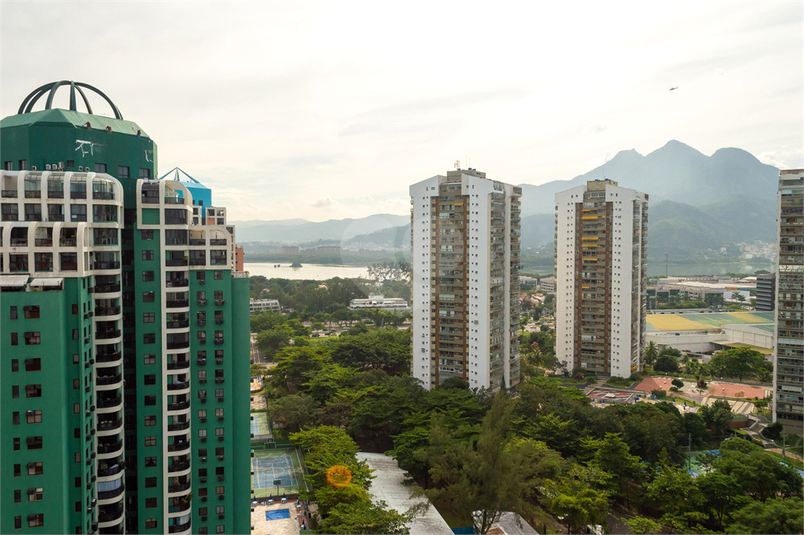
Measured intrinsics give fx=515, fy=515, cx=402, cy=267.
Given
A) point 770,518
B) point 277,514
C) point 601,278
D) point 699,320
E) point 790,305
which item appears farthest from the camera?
point 699,320

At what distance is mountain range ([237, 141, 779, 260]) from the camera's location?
56.3 m

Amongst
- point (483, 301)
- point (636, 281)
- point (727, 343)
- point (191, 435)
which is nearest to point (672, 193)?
point (727, 343)

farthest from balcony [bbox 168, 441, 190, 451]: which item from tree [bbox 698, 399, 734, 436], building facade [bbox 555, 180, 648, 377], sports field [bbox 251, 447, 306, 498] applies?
building facade [bbox 555, 180, 648, 377]

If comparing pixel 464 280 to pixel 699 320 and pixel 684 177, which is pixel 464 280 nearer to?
pixel 699 320

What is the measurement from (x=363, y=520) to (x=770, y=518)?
5.27 meters

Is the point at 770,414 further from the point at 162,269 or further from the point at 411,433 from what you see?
the point at 162,269

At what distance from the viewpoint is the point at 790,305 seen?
470 inches

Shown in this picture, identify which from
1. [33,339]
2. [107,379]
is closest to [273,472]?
[107,379]

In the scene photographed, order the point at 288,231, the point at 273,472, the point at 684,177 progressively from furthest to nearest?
1. the point at 684,177
2. the point at 288,231
3. the point at 273,472

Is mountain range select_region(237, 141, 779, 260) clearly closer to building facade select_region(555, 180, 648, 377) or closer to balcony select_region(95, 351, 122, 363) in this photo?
building facade select_region(555, 180, 648, 377)

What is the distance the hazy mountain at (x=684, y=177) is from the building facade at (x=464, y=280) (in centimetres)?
5463

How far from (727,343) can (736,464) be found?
618 inches

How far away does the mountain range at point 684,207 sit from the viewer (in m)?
56.3

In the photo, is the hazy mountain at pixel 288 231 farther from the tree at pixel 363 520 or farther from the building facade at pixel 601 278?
the tree at pixel 363 520
